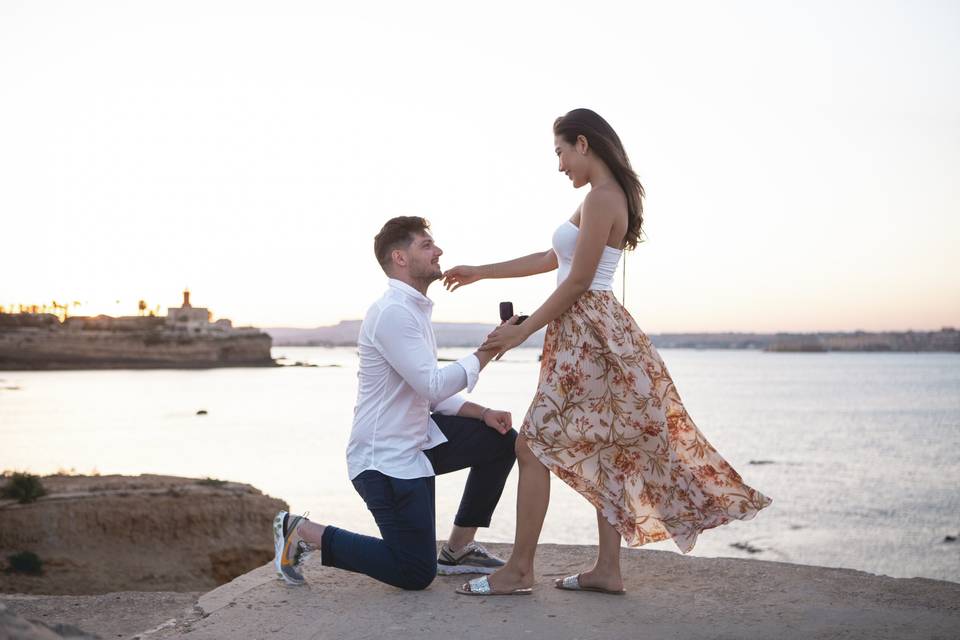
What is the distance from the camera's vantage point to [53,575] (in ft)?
37.2

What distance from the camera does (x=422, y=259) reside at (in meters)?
4.60

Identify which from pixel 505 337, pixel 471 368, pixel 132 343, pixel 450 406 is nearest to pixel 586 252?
pixel 505 337

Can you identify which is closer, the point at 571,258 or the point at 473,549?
the point at 571,258

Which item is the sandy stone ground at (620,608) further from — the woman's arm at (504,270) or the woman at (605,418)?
the woman's arm at (504,270)

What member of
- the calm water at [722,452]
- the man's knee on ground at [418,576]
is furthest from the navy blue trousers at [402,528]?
the calm water at [722,452]

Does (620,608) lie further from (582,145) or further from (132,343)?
(132,343)

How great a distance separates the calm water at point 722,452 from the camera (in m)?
21.6

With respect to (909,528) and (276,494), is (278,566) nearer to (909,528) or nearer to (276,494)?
(276,494)

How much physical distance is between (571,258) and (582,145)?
0.55 metres

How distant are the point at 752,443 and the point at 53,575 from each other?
123 ft

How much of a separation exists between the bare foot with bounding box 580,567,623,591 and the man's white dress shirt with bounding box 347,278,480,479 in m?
0.96

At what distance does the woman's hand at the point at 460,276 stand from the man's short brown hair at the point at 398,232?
488 millimetres

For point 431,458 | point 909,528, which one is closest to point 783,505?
point 909,528

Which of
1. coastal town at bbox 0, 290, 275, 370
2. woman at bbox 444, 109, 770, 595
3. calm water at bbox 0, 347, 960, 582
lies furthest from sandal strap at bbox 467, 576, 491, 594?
coastal town at bbox 0, 290, 275, 370
